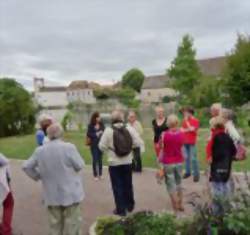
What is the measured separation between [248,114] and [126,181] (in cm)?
1900

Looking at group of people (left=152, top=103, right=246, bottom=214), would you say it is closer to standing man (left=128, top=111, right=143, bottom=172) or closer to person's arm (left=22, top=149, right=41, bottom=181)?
person's arm (left=22, top=149, right=41, bottom=181)

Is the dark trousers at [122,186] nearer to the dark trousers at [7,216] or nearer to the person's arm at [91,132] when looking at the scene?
the dark trousers at [7,216]

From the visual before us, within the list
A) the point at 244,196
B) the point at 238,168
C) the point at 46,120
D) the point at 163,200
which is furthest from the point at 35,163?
the point at 238,168

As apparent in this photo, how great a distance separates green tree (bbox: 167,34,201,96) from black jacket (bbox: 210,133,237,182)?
4873cm

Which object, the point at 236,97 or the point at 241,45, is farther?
the point at 241,45

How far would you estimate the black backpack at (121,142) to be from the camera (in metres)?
7.14

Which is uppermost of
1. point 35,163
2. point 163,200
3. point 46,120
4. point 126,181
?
point 46,120

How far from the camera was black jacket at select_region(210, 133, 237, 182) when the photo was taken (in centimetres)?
642

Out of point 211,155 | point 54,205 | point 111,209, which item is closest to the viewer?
point 54,205

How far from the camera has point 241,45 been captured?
31422 mm

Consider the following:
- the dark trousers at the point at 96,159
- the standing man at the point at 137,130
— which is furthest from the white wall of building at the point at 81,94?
the dark trousers at the point at 96,159

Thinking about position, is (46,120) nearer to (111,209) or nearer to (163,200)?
(111,209)

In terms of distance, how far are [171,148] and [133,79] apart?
106767 mm

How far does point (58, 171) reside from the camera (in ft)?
18.1
